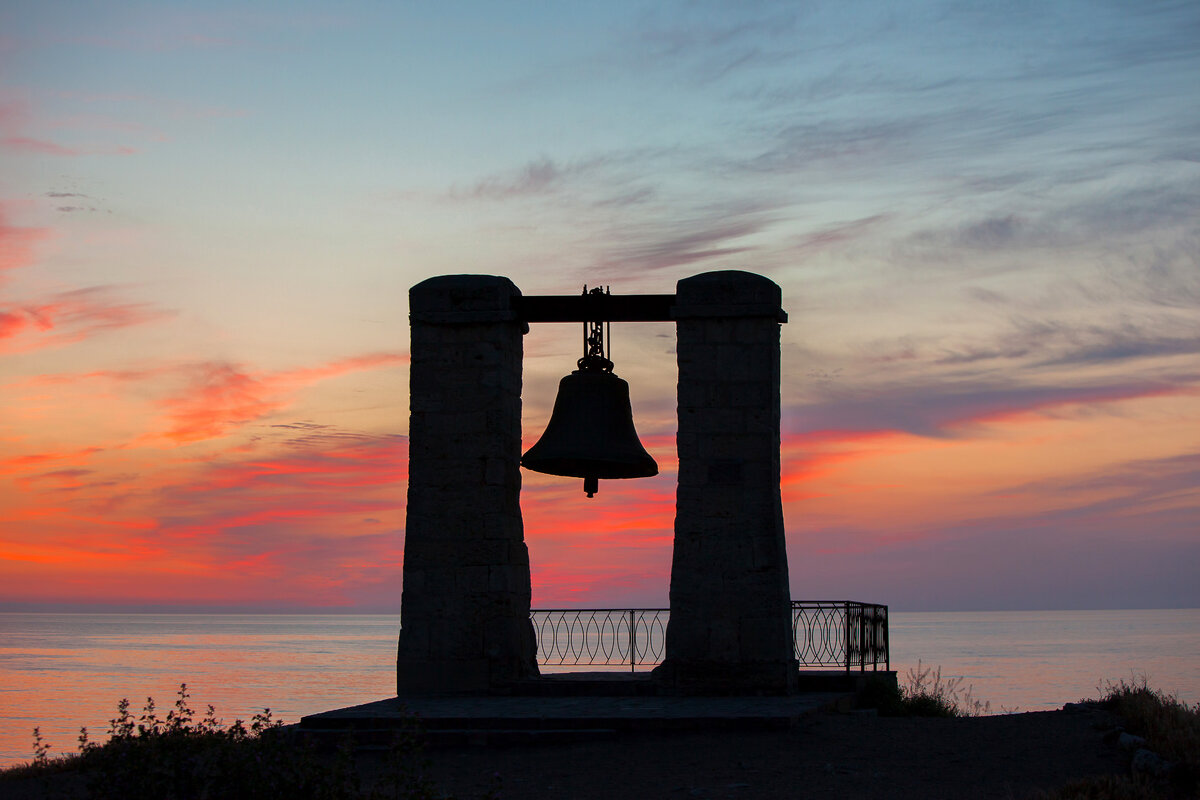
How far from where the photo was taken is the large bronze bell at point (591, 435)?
12148 millimetres

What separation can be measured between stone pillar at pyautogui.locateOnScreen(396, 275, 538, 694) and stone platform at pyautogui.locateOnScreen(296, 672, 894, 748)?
628mm

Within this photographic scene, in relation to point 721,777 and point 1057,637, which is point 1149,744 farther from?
point 1057,637

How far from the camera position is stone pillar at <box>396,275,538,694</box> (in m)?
13.2

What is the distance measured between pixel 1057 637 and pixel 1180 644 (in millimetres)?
16457

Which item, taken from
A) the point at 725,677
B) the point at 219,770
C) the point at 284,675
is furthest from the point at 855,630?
the point at 284,675

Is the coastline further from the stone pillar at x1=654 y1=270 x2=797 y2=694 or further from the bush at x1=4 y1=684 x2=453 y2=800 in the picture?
the bush at x1=4 y1=684 x2=453 y2=800

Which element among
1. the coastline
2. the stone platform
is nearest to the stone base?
the stone platform

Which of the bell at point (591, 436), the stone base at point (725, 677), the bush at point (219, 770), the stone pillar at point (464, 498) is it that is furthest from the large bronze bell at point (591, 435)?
the bush at point (219, 770)

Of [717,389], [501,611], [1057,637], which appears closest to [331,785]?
[501,611]

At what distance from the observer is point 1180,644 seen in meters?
102

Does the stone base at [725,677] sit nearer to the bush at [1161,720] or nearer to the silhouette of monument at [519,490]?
the silhouette of monument at [519,490]

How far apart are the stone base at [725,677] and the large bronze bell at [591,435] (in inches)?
79.4

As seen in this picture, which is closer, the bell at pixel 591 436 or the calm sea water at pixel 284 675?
the bell at pixel 591 436

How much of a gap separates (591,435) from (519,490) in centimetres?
189
